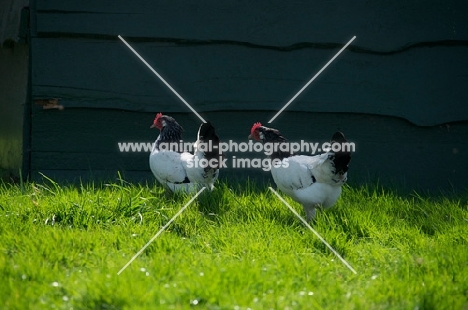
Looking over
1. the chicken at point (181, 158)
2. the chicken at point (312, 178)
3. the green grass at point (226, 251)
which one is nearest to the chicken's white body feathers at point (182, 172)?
the chicken at point (181, 158)

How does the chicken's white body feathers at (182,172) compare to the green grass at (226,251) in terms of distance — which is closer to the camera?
the green grass at (226,251)

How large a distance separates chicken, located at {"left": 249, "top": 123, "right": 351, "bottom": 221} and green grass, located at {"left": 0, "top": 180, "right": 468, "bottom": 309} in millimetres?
127

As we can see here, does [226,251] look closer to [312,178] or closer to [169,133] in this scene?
[312,178]

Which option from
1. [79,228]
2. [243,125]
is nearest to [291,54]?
[243,125]

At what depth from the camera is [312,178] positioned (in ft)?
15.1

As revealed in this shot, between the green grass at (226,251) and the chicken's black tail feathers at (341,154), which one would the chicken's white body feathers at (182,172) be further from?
the chicken's black tail feathers at (341,154)

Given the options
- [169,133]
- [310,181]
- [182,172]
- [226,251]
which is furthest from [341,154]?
[169,133]

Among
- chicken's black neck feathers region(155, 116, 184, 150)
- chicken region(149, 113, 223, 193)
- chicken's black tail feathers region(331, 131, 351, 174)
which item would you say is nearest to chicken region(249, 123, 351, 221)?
chicken's black tail feathers region(331, 131, 351, 174)

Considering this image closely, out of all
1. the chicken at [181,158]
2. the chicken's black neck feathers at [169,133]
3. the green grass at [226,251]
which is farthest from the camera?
the chicken's black neck feathers at [169,133]

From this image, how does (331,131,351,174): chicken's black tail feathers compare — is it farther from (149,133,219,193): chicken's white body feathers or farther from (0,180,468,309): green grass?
(149,133,219,193): chicken's white body feathers

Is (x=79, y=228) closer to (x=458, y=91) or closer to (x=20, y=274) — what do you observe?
(x=20, y=274)

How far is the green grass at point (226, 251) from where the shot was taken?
320cm

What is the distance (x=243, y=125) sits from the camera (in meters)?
5.70

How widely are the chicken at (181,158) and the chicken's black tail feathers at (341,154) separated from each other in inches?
35.5
